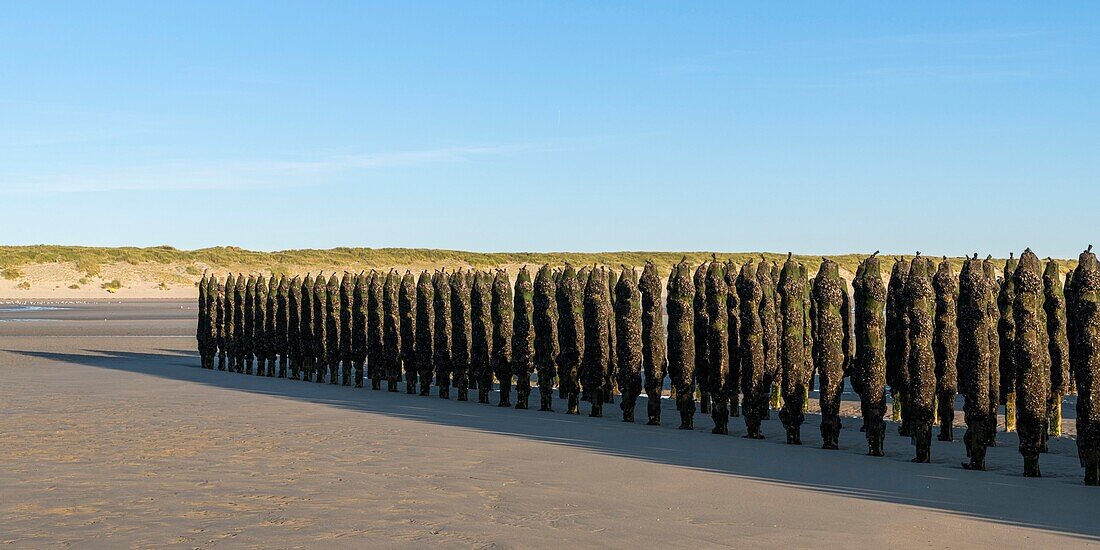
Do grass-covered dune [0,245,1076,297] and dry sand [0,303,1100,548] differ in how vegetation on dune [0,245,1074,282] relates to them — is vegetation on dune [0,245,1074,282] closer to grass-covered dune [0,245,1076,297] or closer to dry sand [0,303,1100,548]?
grass-covered dune [0,245,1076,297]

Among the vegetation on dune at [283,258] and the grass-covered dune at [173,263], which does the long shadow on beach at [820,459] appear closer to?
the grass-covered dune at [173,263]

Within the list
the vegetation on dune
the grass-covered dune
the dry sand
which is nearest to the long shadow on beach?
the dry sand

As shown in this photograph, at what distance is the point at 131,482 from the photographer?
11.2m

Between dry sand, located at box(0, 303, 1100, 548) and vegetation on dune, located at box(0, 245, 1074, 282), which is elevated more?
vegetation on dune, located at box(0, 245, 1074, 282)

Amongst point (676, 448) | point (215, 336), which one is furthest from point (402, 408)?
point (215, 336)

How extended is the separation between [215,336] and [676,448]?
2010 centimetres

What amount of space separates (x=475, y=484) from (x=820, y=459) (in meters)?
4.60

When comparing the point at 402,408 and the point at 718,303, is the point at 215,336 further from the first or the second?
the point at 718,303

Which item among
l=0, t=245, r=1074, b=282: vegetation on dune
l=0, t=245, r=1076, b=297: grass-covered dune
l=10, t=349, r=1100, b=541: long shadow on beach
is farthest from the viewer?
l=0, t=245, r=1074, b=282: vegetation on dune

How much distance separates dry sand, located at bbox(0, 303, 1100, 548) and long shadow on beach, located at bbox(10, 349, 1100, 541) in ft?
0.16

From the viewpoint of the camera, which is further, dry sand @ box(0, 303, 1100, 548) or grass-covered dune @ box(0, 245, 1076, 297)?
grass-covered dune @ box(0, 245, 1076, 297)

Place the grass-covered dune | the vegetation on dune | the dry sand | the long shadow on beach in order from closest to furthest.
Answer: the dry sand → the long shadow on beach → the grass-covered dune → the vegetation on dune

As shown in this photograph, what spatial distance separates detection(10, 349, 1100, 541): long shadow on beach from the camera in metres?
10.5

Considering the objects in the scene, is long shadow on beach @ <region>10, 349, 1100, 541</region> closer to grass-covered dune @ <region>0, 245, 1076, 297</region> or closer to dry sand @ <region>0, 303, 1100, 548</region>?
dry sand @ <region>0, 303, 1100, 548</region>
